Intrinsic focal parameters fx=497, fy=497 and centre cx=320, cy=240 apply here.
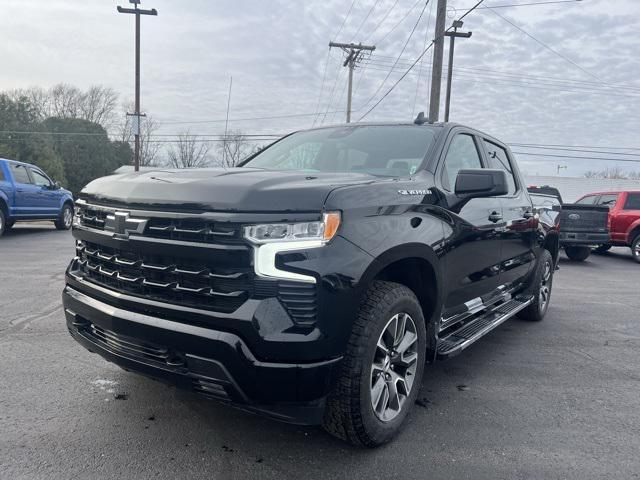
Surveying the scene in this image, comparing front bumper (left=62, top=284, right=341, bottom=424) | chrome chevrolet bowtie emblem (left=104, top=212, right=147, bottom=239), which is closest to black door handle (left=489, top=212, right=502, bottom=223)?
front bumper (left=62, top=284, right=341, bottom=424)

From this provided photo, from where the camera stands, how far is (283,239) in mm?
2295

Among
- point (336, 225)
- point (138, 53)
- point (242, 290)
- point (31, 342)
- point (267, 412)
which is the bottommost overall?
point (31, 342)

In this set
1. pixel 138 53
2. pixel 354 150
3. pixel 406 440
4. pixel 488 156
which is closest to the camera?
A: pixel 406 440

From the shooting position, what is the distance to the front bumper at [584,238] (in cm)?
1113

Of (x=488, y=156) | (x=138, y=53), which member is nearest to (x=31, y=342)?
(x=488, y=156)

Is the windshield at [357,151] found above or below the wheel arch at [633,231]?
above

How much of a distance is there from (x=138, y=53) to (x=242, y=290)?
82.9ft

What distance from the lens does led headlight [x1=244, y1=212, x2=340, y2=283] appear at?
2258 mm

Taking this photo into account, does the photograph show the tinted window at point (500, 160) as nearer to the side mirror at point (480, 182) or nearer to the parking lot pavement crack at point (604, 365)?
the side mirror at point (480, 182)

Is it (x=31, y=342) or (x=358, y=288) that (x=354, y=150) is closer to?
(x=358, y=288)

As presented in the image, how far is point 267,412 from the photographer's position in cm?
235

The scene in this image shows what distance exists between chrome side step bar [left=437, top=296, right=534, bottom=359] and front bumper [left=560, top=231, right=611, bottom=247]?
721cm

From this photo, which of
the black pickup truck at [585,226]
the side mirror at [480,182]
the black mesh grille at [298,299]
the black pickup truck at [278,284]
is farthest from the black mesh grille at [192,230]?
the black pickup truck at [585,226]

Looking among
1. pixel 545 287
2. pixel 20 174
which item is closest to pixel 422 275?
pixel 545 287
